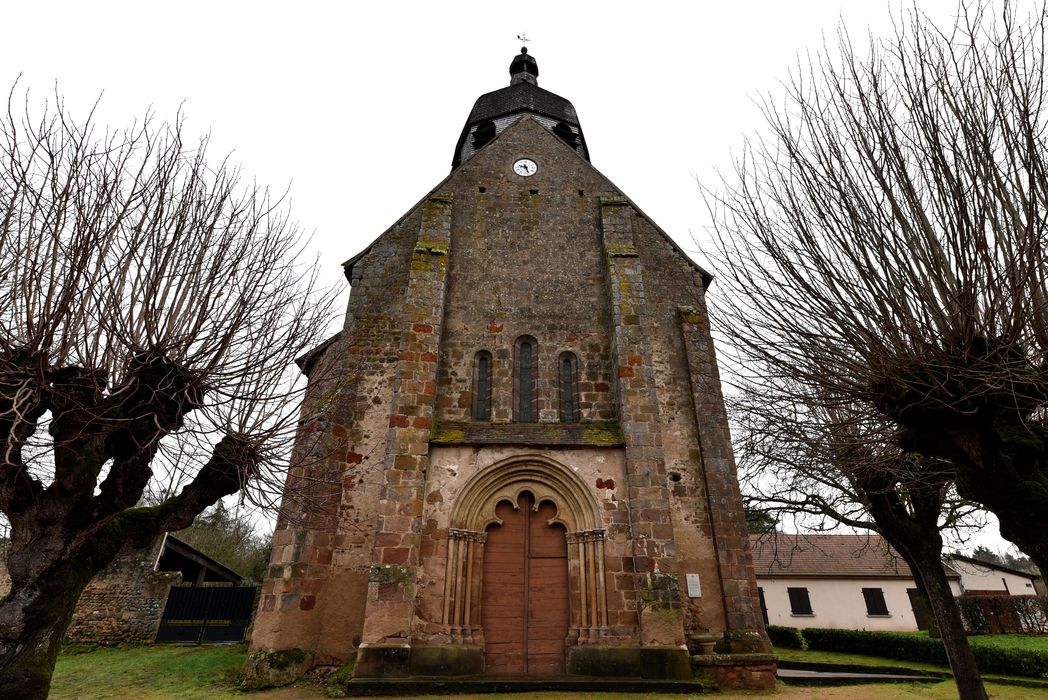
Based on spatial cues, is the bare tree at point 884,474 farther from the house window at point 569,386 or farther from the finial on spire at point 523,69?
the finial on spire at point 523,69

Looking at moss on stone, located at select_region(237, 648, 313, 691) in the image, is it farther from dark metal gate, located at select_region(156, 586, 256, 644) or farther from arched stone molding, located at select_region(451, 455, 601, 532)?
dark metal gate, located at select_region(156, 586, 256, 644)

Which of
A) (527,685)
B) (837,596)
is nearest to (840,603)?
(837,596)

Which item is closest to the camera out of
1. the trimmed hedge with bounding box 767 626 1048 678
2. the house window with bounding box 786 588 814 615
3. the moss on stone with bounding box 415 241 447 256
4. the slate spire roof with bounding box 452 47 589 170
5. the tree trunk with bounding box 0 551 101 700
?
the tree trunk with bounding box 0 551 101 700

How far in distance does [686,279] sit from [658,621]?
7.44 meters

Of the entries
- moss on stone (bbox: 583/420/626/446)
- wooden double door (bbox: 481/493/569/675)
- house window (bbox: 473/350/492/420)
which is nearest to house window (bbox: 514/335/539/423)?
house window (bbox: 473/350/492/420)

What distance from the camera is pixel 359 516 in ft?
33.4

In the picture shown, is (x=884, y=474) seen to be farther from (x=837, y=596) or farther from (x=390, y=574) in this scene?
(x=837, y=596)

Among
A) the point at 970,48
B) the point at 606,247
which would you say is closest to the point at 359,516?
the point at 606,247

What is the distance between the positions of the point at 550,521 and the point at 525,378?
2.92 metres

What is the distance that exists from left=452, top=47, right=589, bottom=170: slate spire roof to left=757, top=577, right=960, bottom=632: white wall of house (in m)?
23.0

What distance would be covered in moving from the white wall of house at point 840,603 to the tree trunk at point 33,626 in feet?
96.7

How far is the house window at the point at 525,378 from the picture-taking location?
1158 centimetres

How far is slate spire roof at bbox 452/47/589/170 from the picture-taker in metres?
20.7

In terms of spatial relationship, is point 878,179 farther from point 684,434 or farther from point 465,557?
point 465,557
